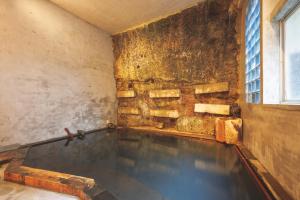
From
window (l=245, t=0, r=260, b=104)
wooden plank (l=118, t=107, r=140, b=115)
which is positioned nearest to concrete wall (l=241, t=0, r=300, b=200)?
window (l=245, t=0, r=260, b=104)

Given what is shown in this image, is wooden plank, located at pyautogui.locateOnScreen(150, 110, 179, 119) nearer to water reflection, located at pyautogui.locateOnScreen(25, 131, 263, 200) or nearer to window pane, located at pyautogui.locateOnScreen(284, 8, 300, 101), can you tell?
water reflection, located at pyautogui.locateOnScreen(25, 131, 263, 200)

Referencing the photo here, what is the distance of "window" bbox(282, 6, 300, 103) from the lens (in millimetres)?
1448

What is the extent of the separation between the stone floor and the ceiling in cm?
351

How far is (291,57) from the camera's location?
1.56 meters

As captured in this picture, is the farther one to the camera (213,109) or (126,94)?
(126,94)

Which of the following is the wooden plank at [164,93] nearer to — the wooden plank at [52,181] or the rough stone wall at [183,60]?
the rough stone wall at [183,60]

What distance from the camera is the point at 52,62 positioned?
3564 mm

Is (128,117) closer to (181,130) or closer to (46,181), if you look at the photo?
(181,130)

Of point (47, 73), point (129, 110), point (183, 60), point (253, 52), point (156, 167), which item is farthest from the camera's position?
point (129, 110)

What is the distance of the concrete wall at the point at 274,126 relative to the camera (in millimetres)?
1158

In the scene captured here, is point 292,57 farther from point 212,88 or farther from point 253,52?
point 212,88

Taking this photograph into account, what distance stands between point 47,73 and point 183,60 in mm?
2947

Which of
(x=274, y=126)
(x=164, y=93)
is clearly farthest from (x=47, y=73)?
(x=274, y=126)

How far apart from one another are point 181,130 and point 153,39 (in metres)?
2.37
